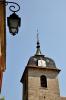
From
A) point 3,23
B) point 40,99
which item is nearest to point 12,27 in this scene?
point 3,23

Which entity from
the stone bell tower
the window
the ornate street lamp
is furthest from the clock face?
the ornate street lamp

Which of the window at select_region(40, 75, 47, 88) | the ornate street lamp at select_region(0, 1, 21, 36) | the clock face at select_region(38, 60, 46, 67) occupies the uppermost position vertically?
the ornate street lamp at select_region(0, 1, 21, 36)

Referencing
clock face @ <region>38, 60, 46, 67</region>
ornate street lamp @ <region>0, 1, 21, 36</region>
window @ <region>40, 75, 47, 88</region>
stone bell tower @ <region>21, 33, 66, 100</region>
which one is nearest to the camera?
ornate street lamp @ <region>0, 1, 21, 36</region>

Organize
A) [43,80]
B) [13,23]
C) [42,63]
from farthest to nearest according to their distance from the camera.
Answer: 1. [42,63]
2. [43,80]
3. [13,23]

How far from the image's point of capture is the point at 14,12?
8555mm

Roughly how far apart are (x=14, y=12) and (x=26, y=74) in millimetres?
24471

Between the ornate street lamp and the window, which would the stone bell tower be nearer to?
the window

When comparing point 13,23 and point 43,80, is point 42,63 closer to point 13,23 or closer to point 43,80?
point 43,80

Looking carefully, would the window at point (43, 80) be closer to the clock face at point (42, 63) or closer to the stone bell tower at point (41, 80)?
the stone bell tower at point (41, 80)

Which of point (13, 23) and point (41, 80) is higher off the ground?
point (13, 23)

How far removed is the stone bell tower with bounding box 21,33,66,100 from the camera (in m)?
31.3

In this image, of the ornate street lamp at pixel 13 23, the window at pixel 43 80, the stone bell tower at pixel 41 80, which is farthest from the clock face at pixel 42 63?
the ornate street lamp at pixel 13 23

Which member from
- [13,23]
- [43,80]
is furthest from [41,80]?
[13,23]

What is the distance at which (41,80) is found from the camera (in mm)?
32469
